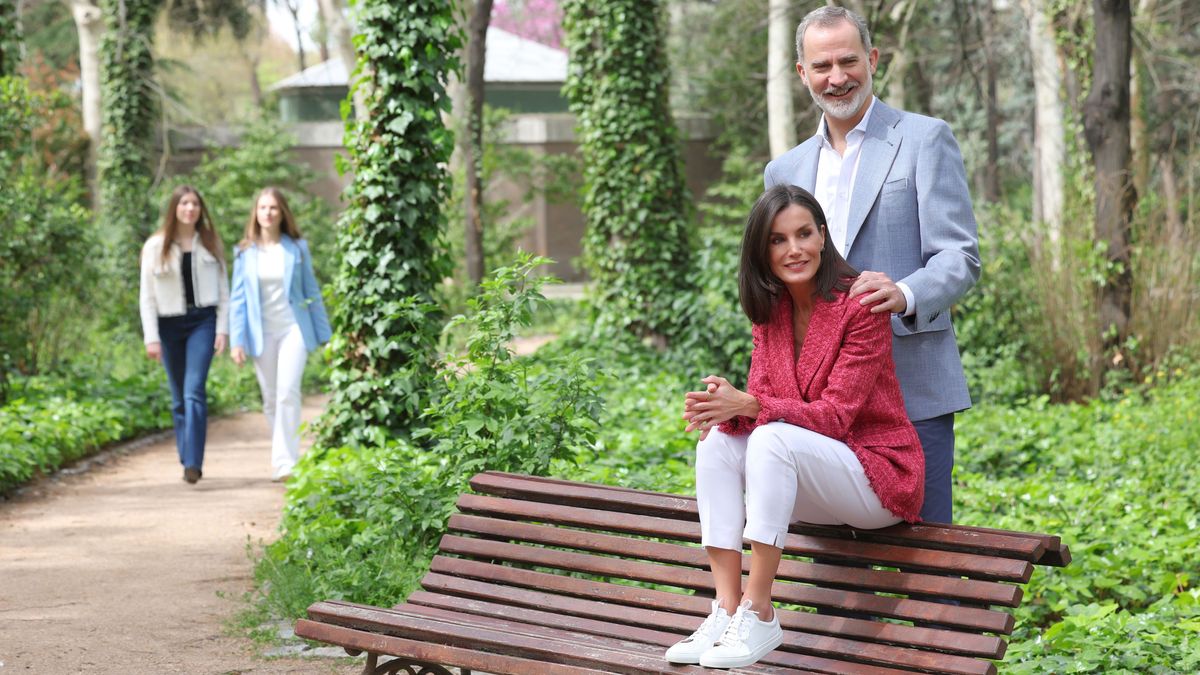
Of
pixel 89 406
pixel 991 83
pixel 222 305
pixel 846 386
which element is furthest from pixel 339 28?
pixel 846 386

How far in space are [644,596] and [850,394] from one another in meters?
0.94

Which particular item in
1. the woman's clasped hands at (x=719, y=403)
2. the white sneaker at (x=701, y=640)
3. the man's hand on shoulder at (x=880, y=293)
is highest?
the man's hand on shoulder at (x=880, y=293)

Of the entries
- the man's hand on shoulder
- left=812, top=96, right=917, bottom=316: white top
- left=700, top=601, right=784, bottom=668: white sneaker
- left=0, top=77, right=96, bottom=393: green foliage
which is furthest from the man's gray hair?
left=0, top=77, right=96, bottom=393: green foliage

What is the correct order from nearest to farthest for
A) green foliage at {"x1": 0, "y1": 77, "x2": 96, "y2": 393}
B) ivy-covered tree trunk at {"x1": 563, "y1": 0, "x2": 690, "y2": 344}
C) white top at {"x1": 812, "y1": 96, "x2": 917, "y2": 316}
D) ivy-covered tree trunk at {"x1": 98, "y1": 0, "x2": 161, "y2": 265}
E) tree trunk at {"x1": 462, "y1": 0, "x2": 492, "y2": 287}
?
white top at {"x1": 812, "y1": 96, "x2": 917, "y2": 316}, green foliage at {"x1": 0, "y1": 77, "x2": 96, "y2": 393}, ivy-covered tree trunk at {"x1": 563, "y1": 0, "x2": 690, "y2": 344}, tree trunk at {"x1": 462, "y1": 0, "x2": 492, "y2": 287}, ivy-covered tree trunk at {"x1": 98, "y1": 0, "x2": 161, "y2": 265}

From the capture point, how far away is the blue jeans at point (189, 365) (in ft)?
28.3

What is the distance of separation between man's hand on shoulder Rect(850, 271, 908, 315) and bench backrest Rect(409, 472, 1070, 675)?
58cm

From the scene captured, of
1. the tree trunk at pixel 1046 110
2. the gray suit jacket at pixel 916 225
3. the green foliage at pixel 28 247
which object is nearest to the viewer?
the gray suit jacket at pixel 916 225

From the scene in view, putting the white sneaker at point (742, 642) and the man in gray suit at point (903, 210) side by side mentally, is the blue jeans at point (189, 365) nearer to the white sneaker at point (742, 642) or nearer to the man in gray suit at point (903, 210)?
the man in gray suit at point (903, 210)

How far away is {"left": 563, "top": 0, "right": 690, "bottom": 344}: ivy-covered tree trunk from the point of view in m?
12.1

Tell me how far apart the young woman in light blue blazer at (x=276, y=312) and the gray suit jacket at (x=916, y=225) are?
548 centimetres

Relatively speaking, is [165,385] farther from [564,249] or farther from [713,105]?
[713,105]

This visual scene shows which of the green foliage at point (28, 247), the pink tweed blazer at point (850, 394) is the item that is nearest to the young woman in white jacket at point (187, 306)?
the green foliage at point (28, 247)

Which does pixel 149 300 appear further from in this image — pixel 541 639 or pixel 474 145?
pixel 474 145

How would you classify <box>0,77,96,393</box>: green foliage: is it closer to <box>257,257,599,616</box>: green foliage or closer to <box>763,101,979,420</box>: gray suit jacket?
<box>257,257,599,616</box>: green foliage
